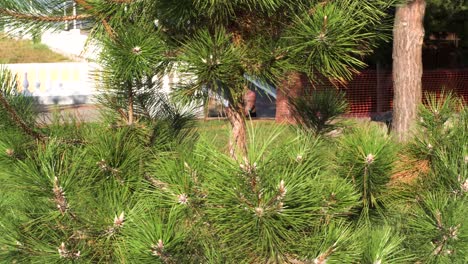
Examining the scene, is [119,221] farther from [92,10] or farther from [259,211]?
[92,10]

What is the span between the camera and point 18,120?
8.84 feet

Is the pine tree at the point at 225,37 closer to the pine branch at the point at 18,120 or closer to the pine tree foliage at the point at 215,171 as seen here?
the pine tree foliage at the point at 215,171

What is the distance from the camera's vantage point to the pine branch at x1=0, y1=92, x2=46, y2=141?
267 centimetres

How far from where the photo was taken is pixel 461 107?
2.97 m

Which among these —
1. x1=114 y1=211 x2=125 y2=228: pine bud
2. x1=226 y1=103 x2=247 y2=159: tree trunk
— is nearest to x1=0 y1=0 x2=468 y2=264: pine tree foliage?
x1=114 y1=211 x2=125 y2=228: pine bud

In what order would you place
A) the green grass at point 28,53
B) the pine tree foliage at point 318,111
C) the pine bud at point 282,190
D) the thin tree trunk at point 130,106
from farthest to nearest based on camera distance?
the green grass at point 28,53, the pine tree foliage at point 318,111, the thin tree trunk at point 130,106, the pine bud at point 282,190

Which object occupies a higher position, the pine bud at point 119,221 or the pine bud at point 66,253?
the pine bud at point 119,221

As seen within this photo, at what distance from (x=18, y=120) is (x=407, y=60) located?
8492 mm

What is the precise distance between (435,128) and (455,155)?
0.31 meters

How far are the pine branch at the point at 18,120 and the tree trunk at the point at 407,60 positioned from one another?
7737 mm

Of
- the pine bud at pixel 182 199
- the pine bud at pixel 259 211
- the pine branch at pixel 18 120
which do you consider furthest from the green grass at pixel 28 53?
the pine bud at pixel 259 211

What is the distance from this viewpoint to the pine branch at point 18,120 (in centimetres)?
267

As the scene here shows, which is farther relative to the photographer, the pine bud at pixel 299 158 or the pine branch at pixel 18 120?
the pine branch at pixel 18 120

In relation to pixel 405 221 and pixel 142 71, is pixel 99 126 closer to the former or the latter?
pixel 142 71
